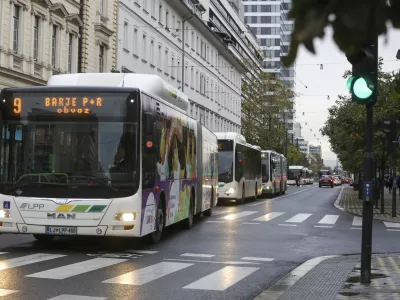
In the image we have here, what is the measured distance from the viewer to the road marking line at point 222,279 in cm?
842

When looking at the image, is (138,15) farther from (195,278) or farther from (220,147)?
(195,278)

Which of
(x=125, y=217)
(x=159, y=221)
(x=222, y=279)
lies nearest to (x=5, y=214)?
(x=125, y=217)

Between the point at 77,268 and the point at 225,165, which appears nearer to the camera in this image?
the point at 77,268

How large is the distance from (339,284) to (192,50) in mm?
57277

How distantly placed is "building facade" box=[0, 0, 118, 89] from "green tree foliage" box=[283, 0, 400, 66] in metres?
27.5

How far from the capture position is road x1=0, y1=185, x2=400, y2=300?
800cm

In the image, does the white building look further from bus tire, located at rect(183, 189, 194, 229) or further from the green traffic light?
the green traffic light

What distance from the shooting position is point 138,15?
47.6 m

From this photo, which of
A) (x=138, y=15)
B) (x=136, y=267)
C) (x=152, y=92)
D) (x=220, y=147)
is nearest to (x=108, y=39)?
(x=138, y=15)

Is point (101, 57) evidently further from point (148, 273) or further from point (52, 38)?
point (148, 273)

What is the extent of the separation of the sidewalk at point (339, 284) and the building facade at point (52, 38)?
841 inches

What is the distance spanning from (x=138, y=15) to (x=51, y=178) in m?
37.3

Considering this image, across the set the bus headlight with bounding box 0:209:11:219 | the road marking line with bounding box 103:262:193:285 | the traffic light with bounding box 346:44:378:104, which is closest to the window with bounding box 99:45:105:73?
the bus headlight with bounding box 0:209:11:219

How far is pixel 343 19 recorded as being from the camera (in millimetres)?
2346
